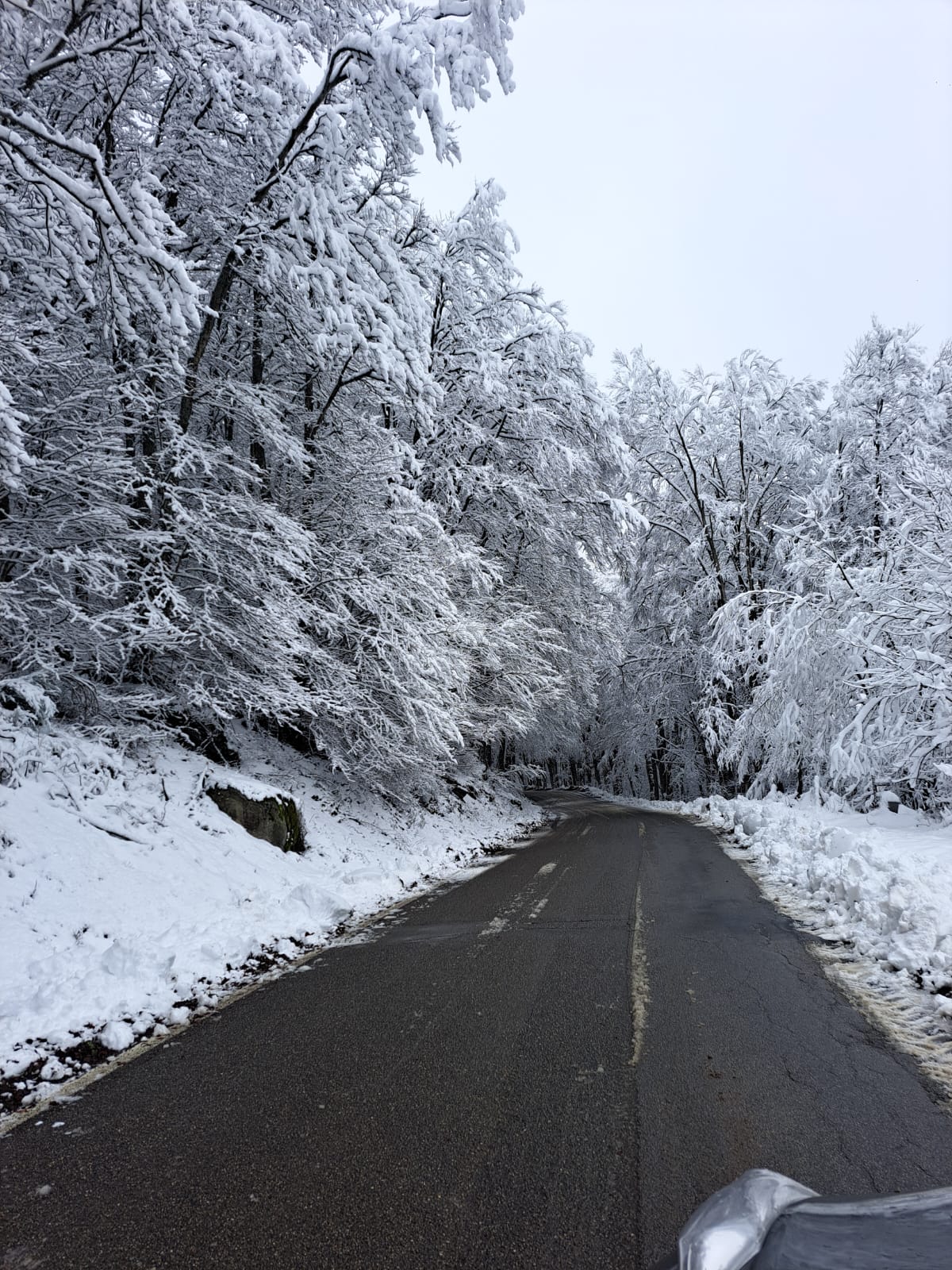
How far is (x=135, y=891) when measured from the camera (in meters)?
6.23

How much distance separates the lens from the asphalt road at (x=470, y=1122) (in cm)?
233

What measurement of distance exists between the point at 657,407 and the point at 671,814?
13.0m

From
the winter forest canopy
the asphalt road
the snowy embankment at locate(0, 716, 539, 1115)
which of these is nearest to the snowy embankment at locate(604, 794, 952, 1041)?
the asphalt road

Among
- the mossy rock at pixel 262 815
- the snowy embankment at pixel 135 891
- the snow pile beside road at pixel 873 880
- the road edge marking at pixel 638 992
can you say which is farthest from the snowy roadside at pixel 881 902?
the mossy rock at pixel 262 815

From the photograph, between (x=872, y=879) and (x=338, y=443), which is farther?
(x=338, y=443)

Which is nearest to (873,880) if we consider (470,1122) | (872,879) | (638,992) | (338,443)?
(872,879)

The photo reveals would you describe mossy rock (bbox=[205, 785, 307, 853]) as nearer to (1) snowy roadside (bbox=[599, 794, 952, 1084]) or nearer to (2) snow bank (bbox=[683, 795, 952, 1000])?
(1) snowy roadside (bbox=[599, 794, 952, 1084])

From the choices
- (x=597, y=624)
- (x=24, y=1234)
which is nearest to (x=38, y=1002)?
(x=24, y=1234)

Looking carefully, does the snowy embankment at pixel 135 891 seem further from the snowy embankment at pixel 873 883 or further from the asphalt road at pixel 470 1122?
the snowy embankment at pixel 873 883

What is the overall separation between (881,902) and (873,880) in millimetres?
878

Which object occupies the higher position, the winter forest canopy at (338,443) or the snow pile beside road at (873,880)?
the winter forest canopy at (338,443)

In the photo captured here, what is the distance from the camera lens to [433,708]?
11.1 m

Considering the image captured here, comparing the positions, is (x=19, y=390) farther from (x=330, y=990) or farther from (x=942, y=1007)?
(x=942, y=1007)

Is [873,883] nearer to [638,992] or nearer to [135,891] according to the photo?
[638,992]
